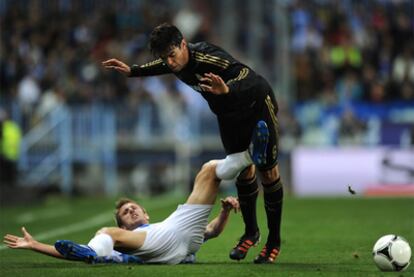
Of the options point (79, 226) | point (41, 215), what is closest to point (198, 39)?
point (41, 215)

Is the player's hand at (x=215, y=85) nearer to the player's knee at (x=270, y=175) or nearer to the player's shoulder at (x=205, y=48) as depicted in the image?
the player's shoulder at (x=205, y=48)

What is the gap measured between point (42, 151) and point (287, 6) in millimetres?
6936

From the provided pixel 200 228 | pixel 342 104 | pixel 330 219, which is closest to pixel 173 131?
pixel 342 104

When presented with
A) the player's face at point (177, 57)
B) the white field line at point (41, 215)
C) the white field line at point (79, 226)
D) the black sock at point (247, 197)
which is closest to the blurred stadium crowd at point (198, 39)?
the white field line at point (41, 215)

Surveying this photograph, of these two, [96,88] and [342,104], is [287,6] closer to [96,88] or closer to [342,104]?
[342,104]

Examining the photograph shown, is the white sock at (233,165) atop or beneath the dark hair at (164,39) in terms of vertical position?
beneath

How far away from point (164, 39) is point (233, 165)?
1140 millimetres

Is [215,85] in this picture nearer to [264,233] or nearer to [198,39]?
[264,233]

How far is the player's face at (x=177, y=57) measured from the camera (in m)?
8.28

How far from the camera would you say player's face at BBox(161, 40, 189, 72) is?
326 inches

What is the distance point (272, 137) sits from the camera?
837 cm

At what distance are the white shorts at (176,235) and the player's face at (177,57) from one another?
1.13m

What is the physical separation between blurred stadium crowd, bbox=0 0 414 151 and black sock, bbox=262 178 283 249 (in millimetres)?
A: 13007

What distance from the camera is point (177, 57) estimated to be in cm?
830
